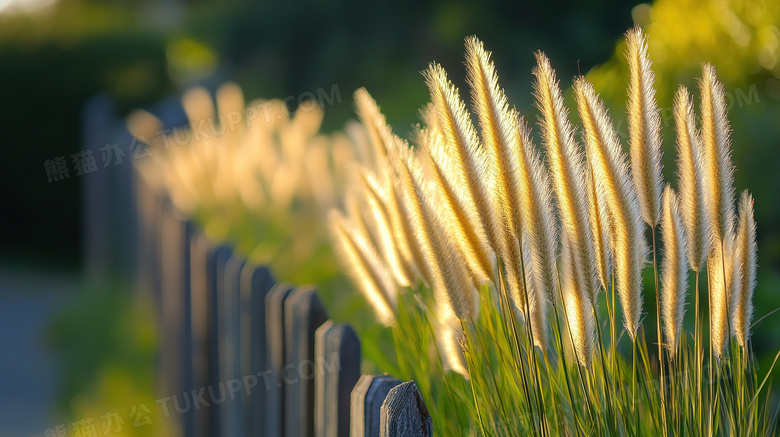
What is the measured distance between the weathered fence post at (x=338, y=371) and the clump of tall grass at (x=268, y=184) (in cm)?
51

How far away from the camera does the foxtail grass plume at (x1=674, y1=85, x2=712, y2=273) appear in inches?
29.0

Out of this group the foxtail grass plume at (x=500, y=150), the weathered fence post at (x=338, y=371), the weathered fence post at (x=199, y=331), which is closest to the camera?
the foxtail grass plume at (x=500, y=150)

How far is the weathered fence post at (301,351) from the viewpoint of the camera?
4.03 feet

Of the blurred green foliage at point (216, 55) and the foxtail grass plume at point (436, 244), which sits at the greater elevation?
the blurred green foliage at point (216, 55)

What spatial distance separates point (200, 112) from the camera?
8.98 ft

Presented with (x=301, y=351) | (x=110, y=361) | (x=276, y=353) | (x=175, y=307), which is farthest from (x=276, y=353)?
(x=110, y=361)

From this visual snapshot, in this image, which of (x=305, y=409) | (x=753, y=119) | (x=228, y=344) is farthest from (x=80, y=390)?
(x=753, y=119)

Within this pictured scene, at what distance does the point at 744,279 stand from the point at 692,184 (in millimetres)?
145

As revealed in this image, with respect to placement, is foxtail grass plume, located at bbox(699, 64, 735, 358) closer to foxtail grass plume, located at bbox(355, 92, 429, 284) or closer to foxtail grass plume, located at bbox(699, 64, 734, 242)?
foxtail grass plume, located at bbox(699, 64, 734, 242)

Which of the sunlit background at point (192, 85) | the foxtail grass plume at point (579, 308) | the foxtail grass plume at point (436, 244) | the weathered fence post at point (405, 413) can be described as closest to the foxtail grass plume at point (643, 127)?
the foxtail grass plume at point (579, 308)

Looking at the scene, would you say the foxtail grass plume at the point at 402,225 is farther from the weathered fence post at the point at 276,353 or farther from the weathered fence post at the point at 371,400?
the weathered fence post at the point at 276,353

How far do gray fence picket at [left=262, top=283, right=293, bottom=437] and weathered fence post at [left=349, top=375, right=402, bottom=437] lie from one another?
504 mm

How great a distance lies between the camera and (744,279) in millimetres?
790

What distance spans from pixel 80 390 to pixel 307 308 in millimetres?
2991
